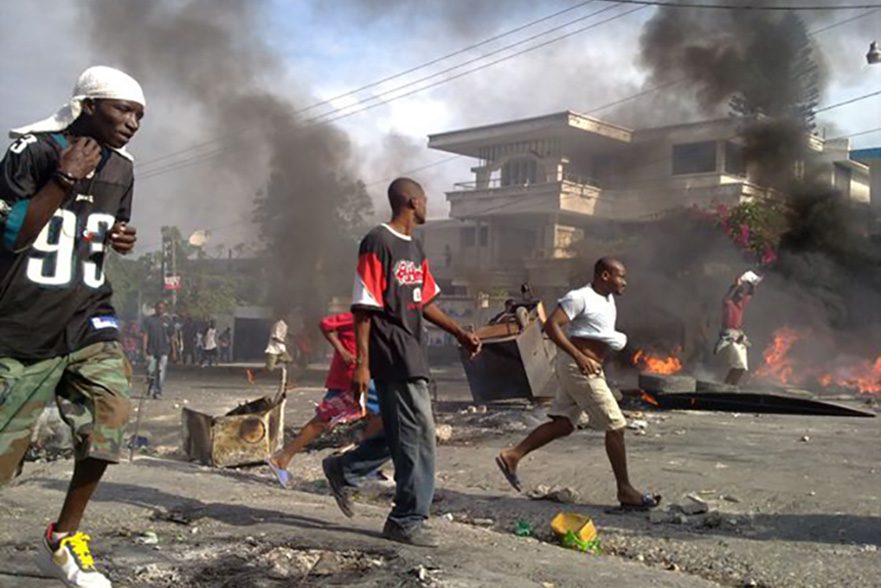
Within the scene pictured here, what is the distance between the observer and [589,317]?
564cm

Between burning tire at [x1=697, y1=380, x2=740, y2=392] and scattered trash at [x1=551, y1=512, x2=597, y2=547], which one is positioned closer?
scattered trash at [x1=551, y1=512, x2=597, y2=547]

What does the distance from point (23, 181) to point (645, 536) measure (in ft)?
11.1

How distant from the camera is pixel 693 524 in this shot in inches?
195

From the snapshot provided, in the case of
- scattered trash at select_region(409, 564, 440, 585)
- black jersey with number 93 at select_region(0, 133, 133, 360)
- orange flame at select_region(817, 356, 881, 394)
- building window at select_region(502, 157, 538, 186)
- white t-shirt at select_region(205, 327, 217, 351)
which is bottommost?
white t-shirt at select_region(205, 327, 217, 351)

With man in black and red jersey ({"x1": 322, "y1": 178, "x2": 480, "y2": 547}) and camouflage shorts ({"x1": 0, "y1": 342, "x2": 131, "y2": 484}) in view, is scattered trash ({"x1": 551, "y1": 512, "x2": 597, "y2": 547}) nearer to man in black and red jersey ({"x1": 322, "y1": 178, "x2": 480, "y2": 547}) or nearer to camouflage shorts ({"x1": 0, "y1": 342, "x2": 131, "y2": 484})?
man in black and red jersey ({"x1": 322, "y1": 178, "x2": 480, "y2": 547})

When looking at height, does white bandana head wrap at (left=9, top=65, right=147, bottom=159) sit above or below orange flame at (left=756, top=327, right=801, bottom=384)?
above

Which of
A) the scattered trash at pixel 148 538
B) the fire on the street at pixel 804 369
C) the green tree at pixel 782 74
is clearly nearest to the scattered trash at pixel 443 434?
the scattered trash at pixel 148 538

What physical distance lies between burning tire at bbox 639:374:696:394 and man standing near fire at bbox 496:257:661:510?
545 centimetres

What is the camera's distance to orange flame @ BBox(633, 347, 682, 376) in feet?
56.7

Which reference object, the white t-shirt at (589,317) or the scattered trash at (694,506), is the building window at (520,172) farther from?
the scattered trash at (694,506)

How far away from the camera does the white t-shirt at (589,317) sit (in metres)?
5.63

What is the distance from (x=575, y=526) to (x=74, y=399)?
2532mm

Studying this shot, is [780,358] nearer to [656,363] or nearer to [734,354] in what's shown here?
[656,363]

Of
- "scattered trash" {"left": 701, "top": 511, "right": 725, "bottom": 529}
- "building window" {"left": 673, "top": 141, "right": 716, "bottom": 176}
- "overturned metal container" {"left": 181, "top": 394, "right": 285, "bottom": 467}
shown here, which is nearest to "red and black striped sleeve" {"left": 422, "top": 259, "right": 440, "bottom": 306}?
"scattered trash" {"left": 701, "top": 511, "right": 725, "bottom": 529}
